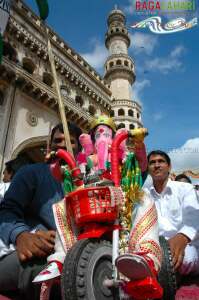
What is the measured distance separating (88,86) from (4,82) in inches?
272

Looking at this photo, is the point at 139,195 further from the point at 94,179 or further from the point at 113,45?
the point at 113,45

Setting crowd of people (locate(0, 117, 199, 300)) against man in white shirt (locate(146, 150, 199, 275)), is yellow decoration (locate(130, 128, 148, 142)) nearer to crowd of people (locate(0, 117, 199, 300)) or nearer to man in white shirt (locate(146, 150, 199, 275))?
crowd of people (locate(0, 117, 199, 300))

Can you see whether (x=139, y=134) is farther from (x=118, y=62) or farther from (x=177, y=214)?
(x=118, y=62)

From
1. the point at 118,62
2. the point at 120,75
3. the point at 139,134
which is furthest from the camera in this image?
the point at 118,62

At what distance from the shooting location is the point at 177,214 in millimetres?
2826

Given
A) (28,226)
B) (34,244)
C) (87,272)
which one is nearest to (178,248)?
(87,272)

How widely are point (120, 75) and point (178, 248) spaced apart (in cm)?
2218

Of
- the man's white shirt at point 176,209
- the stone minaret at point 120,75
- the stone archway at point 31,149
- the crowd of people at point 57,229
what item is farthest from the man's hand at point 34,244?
the stone minaret at point 120,75

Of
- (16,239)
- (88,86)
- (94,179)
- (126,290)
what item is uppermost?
(88,86)

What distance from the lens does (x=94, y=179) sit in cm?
192

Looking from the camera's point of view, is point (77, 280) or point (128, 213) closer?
point (77, 280)

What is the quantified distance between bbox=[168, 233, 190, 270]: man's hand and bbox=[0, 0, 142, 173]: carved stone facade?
9452 millimetres

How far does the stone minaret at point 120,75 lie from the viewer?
20730 mm

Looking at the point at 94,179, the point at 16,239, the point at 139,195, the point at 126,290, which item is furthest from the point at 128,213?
the point at 16,239
